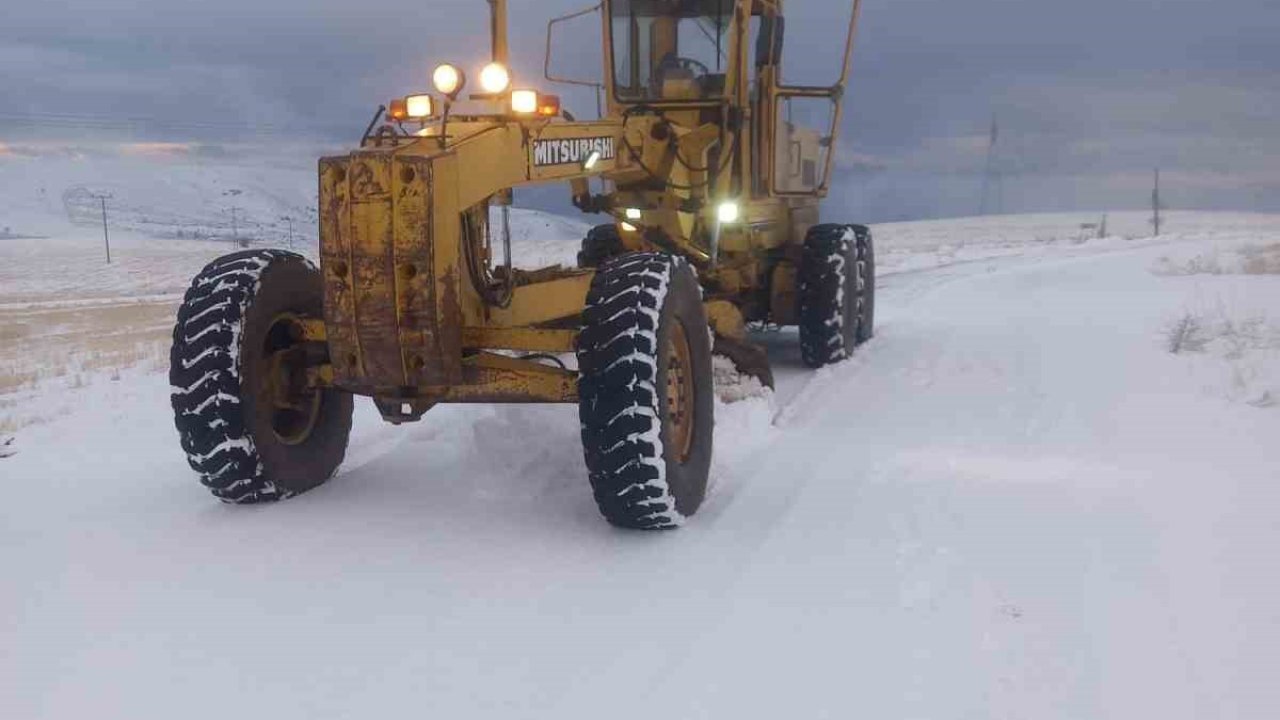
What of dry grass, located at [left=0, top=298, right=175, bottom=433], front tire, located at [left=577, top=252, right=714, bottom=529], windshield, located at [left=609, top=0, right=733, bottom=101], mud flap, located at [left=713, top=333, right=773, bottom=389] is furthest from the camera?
dry grass, located at [left=0, top=298, right=175, bottom=433]

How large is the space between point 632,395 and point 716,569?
2.67ft

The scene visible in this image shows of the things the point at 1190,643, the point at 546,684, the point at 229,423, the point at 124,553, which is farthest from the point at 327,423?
the point at 1190,643

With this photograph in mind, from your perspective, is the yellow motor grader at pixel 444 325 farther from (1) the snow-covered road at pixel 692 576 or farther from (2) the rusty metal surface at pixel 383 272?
(1) the snow-covered road at pixel 692 576

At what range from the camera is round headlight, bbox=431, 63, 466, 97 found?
534cm

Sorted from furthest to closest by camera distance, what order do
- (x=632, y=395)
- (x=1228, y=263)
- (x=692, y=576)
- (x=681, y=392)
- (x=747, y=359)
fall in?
(x=1228, y=263) → (x=747, y=359) → (x=681, y=392) → (x=632, y=395) → (x=692, y=576)

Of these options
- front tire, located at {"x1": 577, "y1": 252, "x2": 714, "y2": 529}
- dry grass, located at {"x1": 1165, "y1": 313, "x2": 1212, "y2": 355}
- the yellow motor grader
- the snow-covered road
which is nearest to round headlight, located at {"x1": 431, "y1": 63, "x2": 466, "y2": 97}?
the yellow motor grader

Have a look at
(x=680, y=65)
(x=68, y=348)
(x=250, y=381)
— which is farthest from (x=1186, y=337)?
(x=68, y=348)

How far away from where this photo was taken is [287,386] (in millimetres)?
5645

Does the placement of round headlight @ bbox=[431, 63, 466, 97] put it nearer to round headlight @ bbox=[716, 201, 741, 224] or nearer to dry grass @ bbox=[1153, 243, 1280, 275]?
round headlight @ bbox=[716, 201, 741, 224]

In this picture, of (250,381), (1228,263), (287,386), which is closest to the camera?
(250,381)

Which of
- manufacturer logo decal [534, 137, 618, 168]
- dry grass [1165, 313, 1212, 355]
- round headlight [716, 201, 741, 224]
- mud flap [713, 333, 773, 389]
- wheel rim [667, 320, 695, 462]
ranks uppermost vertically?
manufacturer logo decal [534, 137, 618, 168]

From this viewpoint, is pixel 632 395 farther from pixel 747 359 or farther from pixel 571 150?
pixel 747 359

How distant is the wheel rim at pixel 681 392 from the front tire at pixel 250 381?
1.91 metres

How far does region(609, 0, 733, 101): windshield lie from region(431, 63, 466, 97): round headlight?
3.74m
